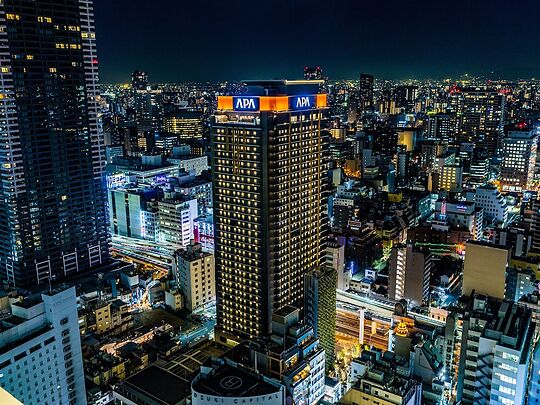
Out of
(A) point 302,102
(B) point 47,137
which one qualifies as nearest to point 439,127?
(A) point 302,102

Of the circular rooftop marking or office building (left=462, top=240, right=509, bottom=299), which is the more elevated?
office building (left=462, top=240, right=509, bottom=299)

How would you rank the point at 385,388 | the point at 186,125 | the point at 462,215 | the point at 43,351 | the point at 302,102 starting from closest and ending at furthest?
the point at 385,388 → the point at 43,351 → the point at 302,102 → the point at 462,215 → the point at 186,125

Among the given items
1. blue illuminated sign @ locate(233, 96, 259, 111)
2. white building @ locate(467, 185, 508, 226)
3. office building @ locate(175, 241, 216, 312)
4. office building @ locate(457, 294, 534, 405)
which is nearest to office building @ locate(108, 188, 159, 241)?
office building @ locate(175, 241, 216, 312)

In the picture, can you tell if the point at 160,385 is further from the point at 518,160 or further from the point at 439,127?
the point at 439,127

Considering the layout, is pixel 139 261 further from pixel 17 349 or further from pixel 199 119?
pixel 199 119

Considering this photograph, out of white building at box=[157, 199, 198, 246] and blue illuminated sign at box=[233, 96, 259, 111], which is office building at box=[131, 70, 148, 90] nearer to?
white building at box=[157, 199, 198, 246]
